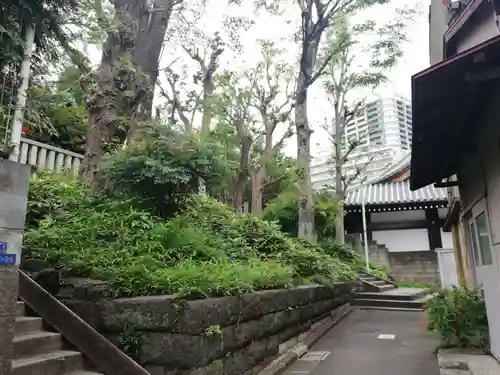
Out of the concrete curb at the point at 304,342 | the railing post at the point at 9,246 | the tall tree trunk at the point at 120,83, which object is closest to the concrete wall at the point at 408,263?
the concrete curb at the point at 304,342

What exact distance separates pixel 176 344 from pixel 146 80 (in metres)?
6.59

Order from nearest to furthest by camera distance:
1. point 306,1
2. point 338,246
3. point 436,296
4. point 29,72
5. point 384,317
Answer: point 29,72 → point 436,296 → point 384,317 → point 306,1 → point 338,246

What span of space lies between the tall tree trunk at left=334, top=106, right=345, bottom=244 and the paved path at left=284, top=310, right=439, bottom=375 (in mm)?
8336

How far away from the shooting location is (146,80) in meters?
8.84

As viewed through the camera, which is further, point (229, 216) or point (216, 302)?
point (229, 216)

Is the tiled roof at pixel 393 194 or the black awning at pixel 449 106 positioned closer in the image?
the black awning at pixel 449 106

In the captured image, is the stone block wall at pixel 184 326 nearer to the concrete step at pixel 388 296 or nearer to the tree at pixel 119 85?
the tree at pixel 119 85

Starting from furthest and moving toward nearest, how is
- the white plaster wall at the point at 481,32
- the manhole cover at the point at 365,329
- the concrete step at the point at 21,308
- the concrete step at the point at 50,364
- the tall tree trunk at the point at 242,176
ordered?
1. the tall tree trunk at the point at 242,176
2. the manhole cover at the point at 365,329
3. the white plaster wall at the point at 481,32
4. the concrete step at the point at 21,308
5. the concrete step at the point at 50,364

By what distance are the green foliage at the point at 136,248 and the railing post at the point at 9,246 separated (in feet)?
4.79

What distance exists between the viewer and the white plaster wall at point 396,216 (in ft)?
69.3

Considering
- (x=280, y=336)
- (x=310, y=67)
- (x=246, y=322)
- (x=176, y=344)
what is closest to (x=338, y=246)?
(x=310, y=67)

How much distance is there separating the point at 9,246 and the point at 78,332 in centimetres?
158

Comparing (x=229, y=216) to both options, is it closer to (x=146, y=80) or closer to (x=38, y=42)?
(x=146, y=80)

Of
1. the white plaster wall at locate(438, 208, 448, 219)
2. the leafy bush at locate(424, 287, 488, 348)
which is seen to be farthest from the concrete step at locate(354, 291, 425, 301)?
the white plaster wall at locate(438, 208, 448, 219)
